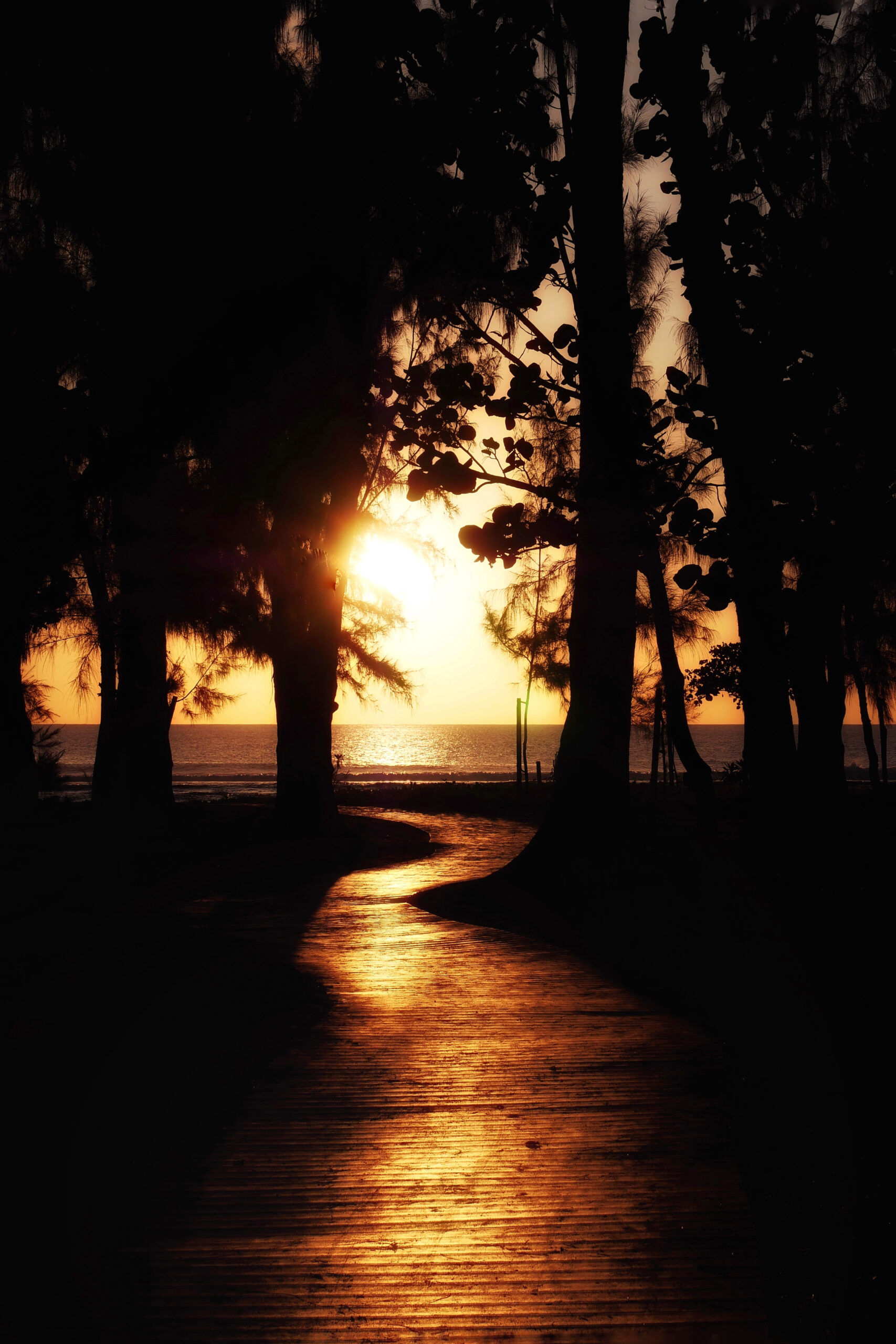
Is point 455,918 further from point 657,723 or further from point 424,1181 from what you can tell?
point 657,723

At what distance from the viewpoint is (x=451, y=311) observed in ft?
25.9

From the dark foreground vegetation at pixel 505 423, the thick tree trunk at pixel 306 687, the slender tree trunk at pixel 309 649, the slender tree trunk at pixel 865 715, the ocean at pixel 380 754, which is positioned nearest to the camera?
the dark foreground vegetation at pixel 505 423

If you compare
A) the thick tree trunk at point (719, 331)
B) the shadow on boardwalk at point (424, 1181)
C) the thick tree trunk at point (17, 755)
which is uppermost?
the thick tree trunk at point (719, 331)

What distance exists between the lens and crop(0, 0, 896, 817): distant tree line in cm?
426

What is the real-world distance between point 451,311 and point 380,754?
98.3 m

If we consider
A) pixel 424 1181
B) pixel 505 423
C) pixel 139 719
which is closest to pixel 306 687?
pixel 139 719

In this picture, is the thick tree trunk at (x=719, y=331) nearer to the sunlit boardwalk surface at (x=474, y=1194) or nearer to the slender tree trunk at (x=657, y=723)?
the sunlit boardwalk surface at (x=474, y=1194)

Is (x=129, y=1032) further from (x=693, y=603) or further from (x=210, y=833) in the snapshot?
(x=693, y=603)

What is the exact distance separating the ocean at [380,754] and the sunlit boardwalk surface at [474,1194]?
2304cm

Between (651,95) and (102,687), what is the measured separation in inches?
496

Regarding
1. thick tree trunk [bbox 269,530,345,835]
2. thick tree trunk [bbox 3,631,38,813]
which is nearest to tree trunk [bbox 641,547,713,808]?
thick tree trunk [bbox 269,530,345,835]

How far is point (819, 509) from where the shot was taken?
4.25 meters

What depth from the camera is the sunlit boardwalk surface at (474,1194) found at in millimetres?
2510

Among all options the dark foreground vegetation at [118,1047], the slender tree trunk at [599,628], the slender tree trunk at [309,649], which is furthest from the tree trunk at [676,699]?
the slender tree trunk at [309,649]
